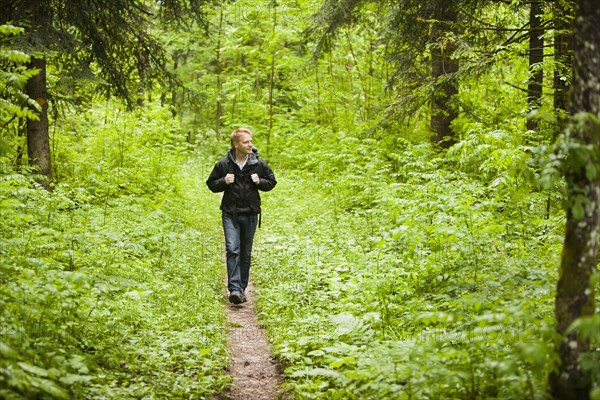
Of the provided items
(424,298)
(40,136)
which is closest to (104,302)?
(424,298)

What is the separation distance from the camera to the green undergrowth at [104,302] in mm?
4070

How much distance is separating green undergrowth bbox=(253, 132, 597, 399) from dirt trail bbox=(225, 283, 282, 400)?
0.59 ft

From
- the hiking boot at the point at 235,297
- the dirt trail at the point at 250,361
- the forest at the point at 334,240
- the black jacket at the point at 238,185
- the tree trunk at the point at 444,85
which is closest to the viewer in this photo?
the forest at the point at 334,240

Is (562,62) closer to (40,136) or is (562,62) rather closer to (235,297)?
(235,297)

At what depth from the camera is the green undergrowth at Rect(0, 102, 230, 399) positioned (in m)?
4.07

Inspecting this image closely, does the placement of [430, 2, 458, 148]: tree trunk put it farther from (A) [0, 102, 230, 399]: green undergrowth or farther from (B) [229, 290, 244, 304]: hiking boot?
(A) [0, 102, 230, 399]: green undergrowth

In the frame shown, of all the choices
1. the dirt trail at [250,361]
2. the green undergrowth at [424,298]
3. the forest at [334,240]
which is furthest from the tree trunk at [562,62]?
the dirt trail at [250,361]

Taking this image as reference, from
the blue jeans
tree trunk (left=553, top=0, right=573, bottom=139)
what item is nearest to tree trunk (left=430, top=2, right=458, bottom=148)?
tree trunk (left=553, top=0, right=573, bottom=139)

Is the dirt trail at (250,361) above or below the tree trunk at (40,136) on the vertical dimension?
below

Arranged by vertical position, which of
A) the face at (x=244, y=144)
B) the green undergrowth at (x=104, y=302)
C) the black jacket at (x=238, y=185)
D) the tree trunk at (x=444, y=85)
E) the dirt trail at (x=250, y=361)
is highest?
the tree trunk at (x=444, y=85)

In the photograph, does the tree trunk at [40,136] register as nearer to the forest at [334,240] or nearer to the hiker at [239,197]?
the forest at [334,240]

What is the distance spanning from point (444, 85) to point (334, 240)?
185 inches

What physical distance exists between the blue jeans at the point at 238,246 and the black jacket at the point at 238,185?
15 cm

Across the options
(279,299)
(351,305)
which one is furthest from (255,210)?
(351,305)
